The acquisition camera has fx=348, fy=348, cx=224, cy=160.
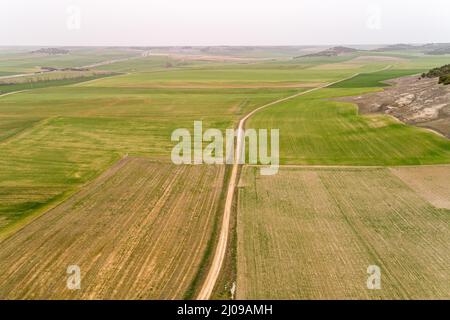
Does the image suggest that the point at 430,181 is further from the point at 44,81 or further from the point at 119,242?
the point at 44,81

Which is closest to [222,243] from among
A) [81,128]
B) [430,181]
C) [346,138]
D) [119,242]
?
[119,242]

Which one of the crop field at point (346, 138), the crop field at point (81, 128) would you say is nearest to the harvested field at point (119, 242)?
the crop field at point (81, 128)

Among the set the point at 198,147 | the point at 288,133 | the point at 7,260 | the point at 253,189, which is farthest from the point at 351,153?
the point at 7,260

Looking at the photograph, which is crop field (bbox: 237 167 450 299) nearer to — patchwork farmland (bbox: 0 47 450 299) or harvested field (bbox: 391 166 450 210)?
patchwork farmland (bbox: 0 47 450 299)

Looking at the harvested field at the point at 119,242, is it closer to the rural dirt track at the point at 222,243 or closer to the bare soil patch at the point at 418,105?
the rural dirt track at the point at 222,243

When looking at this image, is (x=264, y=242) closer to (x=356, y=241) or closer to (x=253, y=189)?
(x=356, y=241)

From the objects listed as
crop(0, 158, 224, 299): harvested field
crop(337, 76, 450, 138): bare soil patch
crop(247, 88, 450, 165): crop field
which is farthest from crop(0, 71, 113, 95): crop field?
crop(337, 76, 450, 138): bare soil patch
